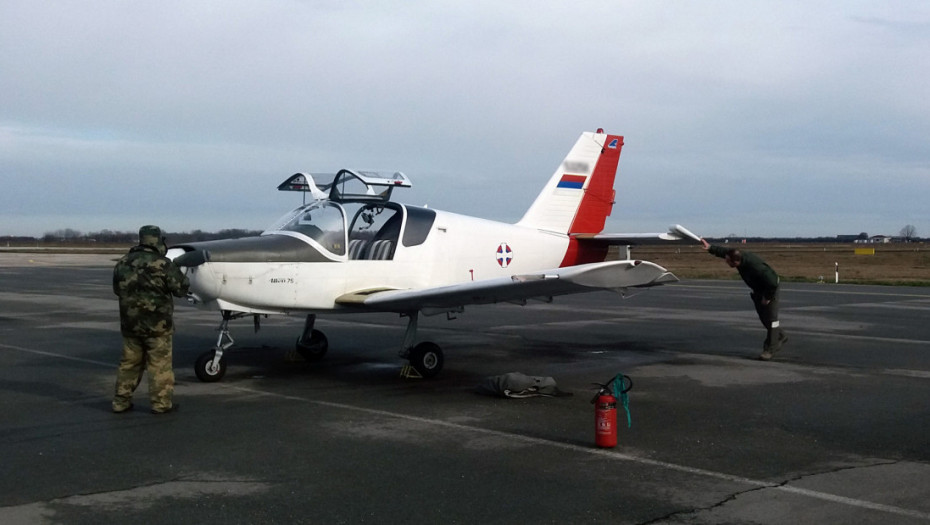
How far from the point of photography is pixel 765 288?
38.8 feet

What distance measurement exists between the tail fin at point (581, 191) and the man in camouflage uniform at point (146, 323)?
6.06m

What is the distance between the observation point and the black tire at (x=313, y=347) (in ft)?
38.3

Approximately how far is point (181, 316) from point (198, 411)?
1125 cm

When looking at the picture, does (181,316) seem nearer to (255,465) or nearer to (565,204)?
(565,204)

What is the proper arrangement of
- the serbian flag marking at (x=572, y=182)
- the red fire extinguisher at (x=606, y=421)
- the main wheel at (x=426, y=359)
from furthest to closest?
the serbian flag marking at (x=572, y=182) → the main wheel at (x=426, y=359) → the red fire extinguisher at (x=606, y=421)

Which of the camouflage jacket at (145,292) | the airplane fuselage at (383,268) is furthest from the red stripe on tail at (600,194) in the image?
the camouflage jacket at (145,292)

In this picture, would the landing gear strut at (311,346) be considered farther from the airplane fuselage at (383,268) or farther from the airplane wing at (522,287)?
the airplane wing at (522,287)

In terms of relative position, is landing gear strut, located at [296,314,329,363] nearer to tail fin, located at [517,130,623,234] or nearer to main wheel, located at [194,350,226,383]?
main wheel, located at [194,350,226,383]

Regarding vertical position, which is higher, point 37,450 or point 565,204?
point 565,204

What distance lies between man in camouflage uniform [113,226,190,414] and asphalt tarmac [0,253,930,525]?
26 centimetres

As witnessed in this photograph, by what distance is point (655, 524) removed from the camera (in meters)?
4.80

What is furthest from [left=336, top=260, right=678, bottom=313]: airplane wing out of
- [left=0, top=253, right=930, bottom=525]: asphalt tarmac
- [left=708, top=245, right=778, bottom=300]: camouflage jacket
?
[left=708, top=245, right=778, bottom=300]: camouflage jacket

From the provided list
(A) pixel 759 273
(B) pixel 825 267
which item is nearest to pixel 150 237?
(A) pixel 759 273

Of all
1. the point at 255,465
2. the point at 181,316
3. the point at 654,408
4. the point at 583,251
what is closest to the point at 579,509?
the point at 255,465
